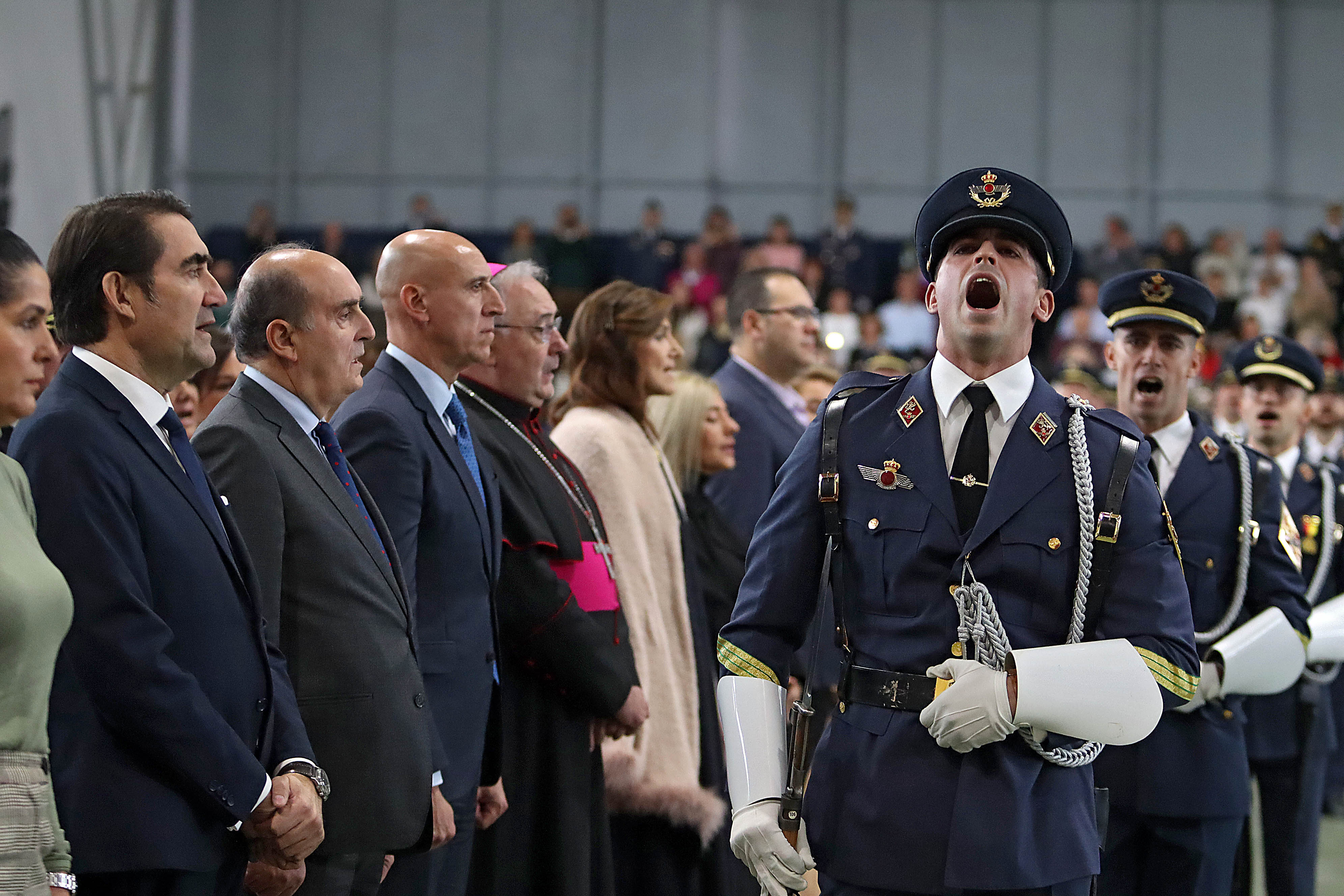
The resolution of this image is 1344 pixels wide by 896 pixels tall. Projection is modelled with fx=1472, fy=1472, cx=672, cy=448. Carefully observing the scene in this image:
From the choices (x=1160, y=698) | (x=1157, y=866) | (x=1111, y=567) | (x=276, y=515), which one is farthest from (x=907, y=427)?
(x=1157, y=866)

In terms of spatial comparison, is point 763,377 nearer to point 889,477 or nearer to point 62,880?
point 889,477

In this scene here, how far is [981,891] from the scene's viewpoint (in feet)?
6.90

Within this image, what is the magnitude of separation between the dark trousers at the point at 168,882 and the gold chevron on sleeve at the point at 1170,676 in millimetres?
1385

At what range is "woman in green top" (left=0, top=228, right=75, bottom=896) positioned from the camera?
182 cm

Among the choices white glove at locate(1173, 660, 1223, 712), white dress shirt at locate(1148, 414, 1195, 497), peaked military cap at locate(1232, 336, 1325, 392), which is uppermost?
peaked military cap at locate(1232, 336, 1325, 392)

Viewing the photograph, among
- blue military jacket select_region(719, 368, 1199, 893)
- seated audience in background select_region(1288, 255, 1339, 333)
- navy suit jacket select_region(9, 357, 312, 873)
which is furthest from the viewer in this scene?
seated audience in background select_region(1288, 255, 1339, 333)

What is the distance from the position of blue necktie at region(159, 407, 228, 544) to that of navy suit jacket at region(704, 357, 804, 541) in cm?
233

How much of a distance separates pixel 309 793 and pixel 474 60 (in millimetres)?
14116

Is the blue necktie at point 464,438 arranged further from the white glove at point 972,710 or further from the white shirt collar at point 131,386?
the white glove at point 972,710

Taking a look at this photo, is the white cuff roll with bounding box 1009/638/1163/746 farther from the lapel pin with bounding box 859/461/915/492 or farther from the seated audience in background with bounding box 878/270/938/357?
the seated audience in background with bounding box 878/270/938/357

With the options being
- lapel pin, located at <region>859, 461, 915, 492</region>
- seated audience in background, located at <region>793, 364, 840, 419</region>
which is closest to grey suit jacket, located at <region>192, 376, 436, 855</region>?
lapel pin, located at <region>859, 461, 915, 492</region>

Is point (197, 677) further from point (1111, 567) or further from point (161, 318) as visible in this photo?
point (1111, 567)

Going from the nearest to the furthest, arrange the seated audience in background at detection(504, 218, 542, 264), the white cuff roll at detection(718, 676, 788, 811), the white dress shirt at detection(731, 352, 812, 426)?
the white cuff roll at detection(718, 676, 788, 811) < the white dress shirt at detection(731, 352, 812, 426) < the seated audience in background at detection(504, 218, 542, 264)

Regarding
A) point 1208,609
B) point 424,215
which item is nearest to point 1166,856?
point 1208,609
